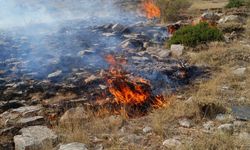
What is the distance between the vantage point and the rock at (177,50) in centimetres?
1241

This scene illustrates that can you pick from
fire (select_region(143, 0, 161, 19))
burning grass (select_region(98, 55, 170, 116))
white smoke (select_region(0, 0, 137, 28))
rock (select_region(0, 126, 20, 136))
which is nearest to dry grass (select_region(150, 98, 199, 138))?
burning grass (select_region(98, 55, 170, 116))

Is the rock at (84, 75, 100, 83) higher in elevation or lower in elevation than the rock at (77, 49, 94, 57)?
lower

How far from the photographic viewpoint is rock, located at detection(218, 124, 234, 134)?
19.9 feet

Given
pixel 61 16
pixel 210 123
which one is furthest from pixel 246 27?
pixel 61 16

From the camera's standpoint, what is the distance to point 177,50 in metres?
12.6

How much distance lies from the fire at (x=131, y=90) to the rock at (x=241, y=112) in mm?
1405

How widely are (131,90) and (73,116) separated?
1880 millimetres

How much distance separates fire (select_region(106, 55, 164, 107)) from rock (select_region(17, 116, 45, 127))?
171 cm

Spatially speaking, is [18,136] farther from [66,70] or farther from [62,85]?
[66,70]

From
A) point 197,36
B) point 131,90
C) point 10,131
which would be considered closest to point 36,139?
point 10,131

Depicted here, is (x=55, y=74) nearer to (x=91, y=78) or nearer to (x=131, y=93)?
(x=91, y=78)

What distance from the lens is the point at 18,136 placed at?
5.96 meters

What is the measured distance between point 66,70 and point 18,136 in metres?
4.73

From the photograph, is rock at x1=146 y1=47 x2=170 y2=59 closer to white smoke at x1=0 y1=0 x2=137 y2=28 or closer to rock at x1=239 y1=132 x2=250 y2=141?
rock at x1=239 y1=132 x2=250 y2=141
